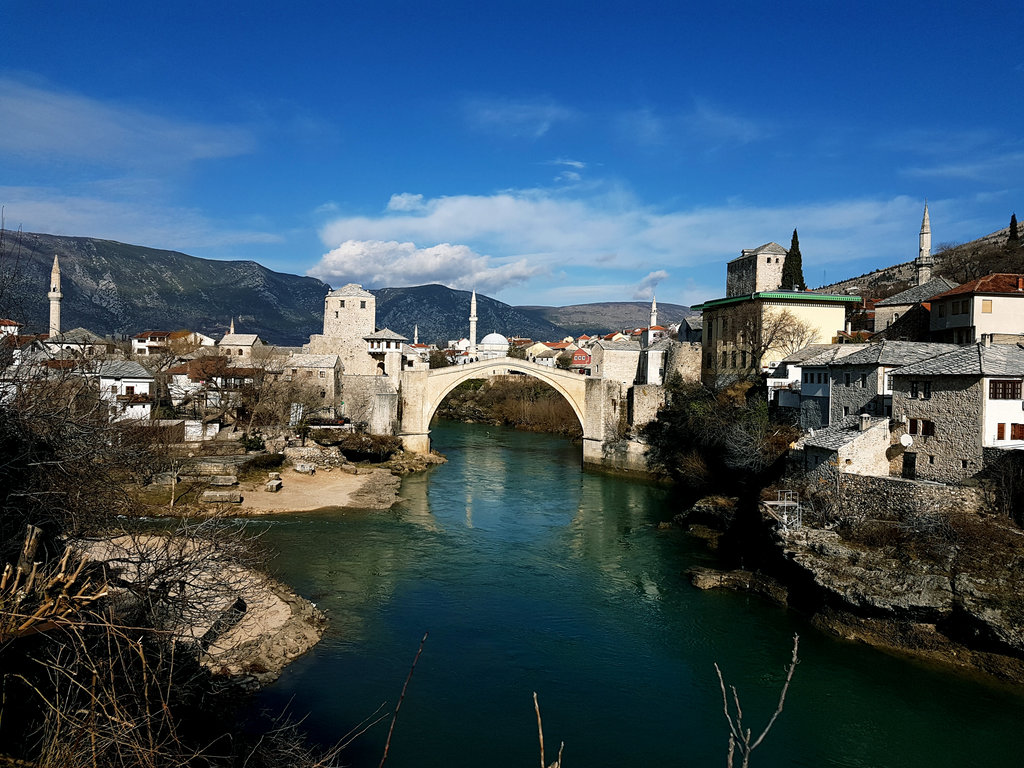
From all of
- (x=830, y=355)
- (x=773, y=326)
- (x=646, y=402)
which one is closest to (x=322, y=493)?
(x=646, y=402)

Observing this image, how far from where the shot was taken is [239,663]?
10.5 meters

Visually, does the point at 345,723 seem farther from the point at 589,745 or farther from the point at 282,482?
the point at 282,482

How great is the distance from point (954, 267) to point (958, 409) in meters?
33.7

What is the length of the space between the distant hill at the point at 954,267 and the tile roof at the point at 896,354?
766 inches

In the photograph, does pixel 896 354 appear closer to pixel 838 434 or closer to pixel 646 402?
pixel 838 434

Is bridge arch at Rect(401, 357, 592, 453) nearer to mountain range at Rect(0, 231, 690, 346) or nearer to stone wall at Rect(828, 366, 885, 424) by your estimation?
stone wall at Rect(828, 366, 885, 424)

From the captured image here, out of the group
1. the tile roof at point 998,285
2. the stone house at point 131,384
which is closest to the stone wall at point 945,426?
the tile roof at point 998,285

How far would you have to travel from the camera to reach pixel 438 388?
33281 mm

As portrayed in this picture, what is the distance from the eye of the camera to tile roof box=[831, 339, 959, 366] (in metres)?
18.0

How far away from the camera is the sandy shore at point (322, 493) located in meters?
21.9

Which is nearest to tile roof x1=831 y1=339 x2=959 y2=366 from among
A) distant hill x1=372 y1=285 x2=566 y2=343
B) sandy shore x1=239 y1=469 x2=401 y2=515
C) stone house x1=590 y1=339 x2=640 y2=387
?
sandy shore x1=239 y1=469 x2=401 y2=515

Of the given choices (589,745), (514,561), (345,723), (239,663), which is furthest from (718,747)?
(514,561)

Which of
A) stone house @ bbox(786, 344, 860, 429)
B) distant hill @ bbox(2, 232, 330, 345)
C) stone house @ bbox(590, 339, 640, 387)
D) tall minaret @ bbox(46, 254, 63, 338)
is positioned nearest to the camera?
stone house @ bbox(786, 344, 860, 429)

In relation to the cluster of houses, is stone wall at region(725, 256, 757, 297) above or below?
above
